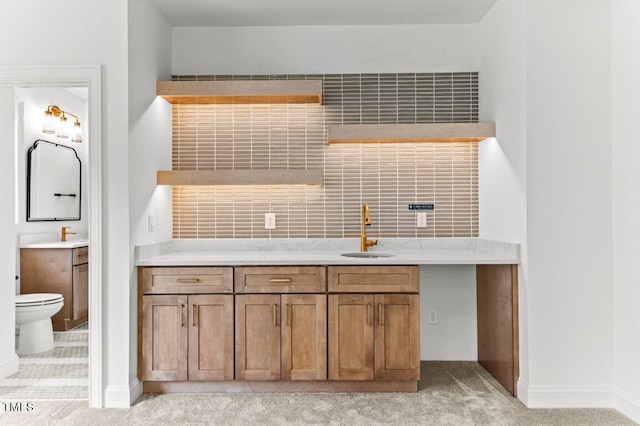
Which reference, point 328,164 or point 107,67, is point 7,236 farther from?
point 328,164

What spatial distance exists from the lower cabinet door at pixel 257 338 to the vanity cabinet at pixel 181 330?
62mm

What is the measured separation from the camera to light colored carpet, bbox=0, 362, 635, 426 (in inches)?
105

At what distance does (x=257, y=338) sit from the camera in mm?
3029

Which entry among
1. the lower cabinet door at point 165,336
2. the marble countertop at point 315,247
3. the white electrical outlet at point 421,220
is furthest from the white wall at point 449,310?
the lower cabinet door at point 165,336

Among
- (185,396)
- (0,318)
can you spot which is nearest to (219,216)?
(185,396)

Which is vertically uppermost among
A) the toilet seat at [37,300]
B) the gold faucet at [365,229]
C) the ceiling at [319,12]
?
the ceiling at [319,12]

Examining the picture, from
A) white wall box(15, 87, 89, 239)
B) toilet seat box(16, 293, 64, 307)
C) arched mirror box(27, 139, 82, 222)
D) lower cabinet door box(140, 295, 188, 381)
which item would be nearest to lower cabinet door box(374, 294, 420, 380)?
lower cabinet door box(140, 295, 188, 381)

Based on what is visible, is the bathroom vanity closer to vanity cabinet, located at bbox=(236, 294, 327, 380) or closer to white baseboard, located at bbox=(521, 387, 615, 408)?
vanity cabinet, located at bbox=(236, 294, 327, 380)

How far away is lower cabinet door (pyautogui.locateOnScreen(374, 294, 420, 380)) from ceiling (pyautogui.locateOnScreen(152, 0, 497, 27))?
Answer: 1977 millimetres

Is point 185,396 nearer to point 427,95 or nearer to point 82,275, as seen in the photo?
point 82,275

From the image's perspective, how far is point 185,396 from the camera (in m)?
3.03

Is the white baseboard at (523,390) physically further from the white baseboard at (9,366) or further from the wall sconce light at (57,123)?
the wall sconce light at (57,123)

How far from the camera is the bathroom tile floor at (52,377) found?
120 inches

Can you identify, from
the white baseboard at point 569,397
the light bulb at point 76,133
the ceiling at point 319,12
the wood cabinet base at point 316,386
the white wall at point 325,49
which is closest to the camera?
the white baseboard at point 569,397
